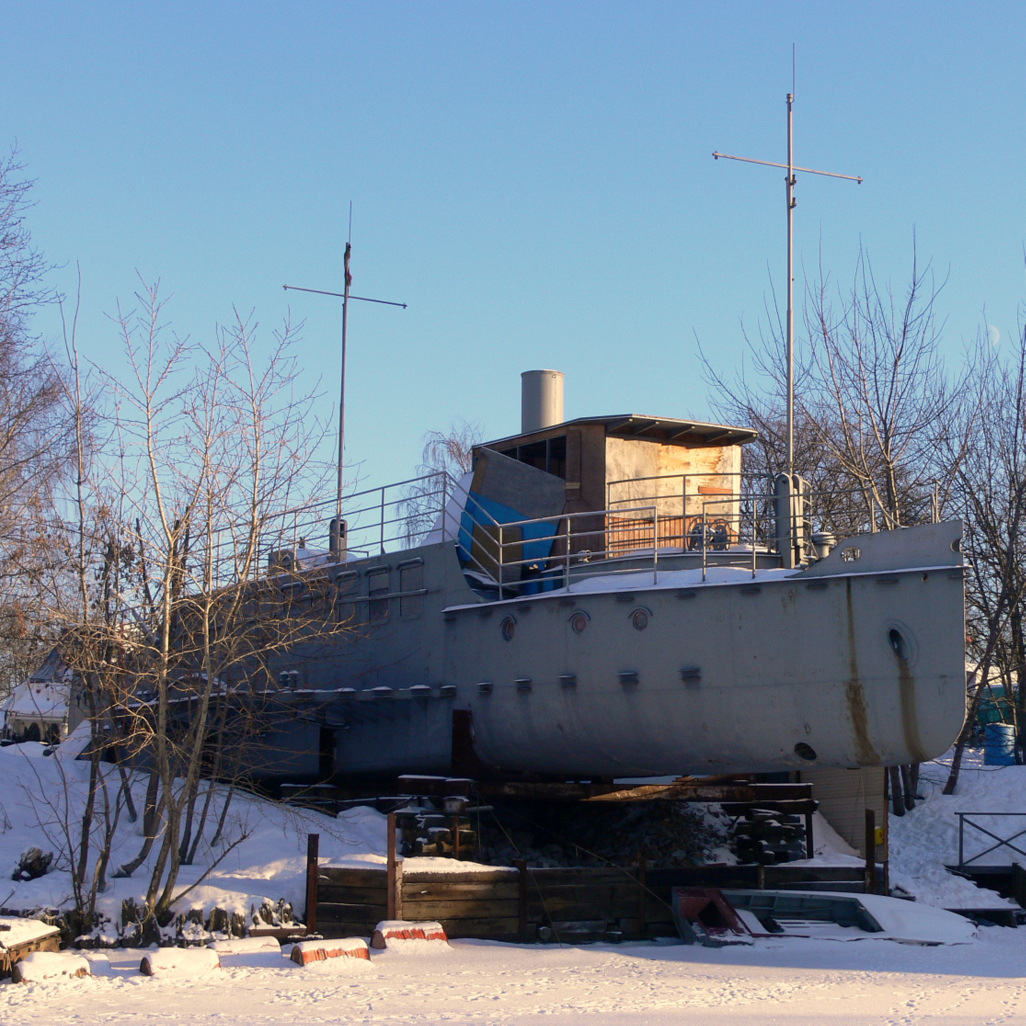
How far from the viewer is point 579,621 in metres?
14.9

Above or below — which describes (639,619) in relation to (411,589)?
below

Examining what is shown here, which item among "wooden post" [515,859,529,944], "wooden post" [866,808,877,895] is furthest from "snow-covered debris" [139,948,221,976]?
"wooden post" [866,808,877,895]

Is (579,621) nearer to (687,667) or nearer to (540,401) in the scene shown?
(687,667)

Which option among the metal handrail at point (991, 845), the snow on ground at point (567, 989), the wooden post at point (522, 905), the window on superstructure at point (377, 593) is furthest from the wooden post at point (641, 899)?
the metal handrail at point (991, 845)

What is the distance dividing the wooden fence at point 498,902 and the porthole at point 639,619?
296 cm

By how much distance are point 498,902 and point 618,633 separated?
137 inches

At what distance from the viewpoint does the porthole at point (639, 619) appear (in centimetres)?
1446

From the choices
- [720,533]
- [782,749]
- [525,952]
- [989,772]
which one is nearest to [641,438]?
A: [720,533]

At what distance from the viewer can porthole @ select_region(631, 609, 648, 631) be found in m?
14.5

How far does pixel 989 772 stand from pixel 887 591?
14.4m

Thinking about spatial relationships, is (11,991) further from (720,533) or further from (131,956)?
(720,533)

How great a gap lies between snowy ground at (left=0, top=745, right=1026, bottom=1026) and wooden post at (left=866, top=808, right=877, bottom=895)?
1752mm

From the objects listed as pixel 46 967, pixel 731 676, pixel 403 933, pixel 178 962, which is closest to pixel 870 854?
pixel 731 676

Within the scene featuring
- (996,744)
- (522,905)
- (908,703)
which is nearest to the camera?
(908,703)
